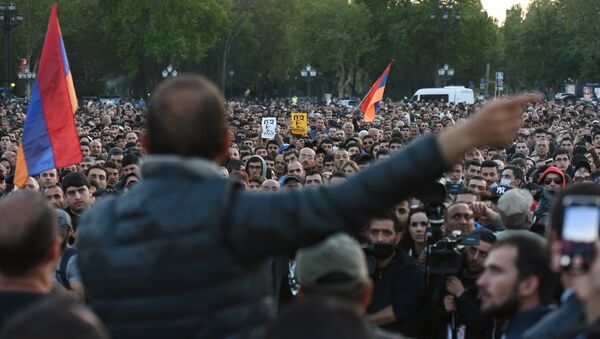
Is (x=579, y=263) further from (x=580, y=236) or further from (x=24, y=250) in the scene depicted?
(x=24, y=250)

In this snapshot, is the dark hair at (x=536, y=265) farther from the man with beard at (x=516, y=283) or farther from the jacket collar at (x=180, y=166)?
the jacket collar at (x=180, y=166)

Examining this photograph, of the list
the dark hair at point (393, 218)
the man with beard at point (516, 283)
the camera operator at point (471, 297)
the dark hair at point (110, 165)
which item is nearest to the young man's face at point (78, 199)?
the dark hair at point (393, 218)

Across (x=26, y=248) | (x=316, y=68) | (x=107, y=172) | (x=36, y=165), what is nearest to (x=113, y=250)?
(x=26, y=248)

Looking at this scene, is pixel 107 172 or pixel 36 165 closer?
pixel 36 165

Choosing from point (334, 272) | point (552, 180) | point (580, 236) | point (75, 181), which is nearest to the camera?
point (580, 236)

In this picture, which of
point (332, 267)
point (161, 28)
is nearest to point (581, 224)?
point (332, 267)

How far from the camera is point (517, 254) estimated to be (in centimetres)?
460

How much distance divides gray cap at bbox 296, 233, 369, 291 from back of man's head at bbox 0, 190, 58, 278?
31.7 inches

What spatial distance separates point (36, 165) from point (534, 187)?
4537 millimetres

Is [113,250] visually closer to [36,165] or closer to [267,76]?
[36,165]

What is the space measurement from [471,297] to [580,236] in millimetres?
4030

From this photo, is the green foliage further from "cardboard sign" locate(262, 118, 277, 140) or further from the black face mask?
the black face mask

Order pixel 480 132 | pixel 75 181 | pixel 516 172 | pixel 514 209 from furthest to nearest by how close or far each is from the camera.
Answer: pixel 516 172, pixel 75 181, pixel 514 209, pixel 480 132

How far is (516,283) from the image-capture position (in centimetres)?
455
